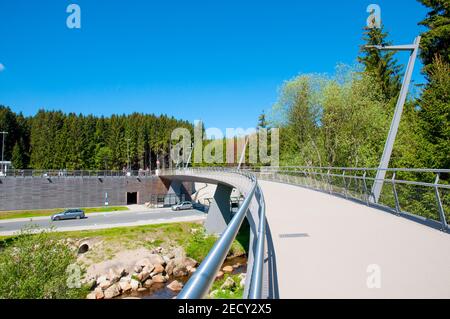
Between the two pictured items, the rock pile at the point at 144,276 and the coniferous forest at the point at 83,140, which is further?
the coniferous forest at the point at 83,140

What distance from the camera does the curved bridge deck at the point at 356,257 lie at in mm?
4176

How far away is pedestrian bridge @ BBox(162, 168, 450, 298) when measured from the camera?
3646 mm

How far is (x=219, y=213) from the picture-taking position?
38875 millimetres

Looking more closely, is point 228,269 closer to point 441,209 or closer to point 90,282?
point 90,282

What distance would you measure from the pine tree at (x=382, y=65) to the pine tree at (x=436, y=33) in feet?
31.1

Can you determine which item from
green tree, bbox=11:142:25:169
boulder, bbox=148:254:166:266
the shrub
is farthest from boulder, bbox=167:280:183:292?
green tree, bbox=11:142:25:169

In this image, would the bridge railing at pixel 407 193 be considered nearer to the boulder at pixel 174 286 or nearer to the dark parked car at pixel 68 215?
the boulder at pixel 174 286

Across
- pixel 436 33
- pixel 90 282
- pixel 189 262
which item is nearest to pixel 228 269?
pixel 189 262

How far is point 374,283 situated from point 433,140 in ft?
49.4

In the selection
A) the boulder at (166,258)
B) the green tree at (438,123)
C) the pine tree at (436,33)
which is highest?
the pine tree at (436,33)

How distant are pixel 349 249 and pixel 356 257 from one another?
1.71ft

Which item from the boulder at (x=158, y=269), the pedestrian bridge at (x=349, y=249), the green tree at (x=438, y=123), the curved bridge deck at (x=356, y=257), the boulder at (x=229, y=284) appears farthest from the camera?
the boulder at (x=158, y=269)

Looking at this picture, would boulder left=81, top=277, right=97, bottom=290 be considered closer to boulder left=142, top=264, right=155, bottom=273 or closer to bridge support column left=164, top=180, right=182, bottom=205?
boulder left=142, top=264, right=155, bottom=273

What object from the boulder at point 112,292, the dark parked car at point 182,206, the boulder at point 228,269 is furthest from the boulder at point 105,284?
the dark parked car at point 182,206
